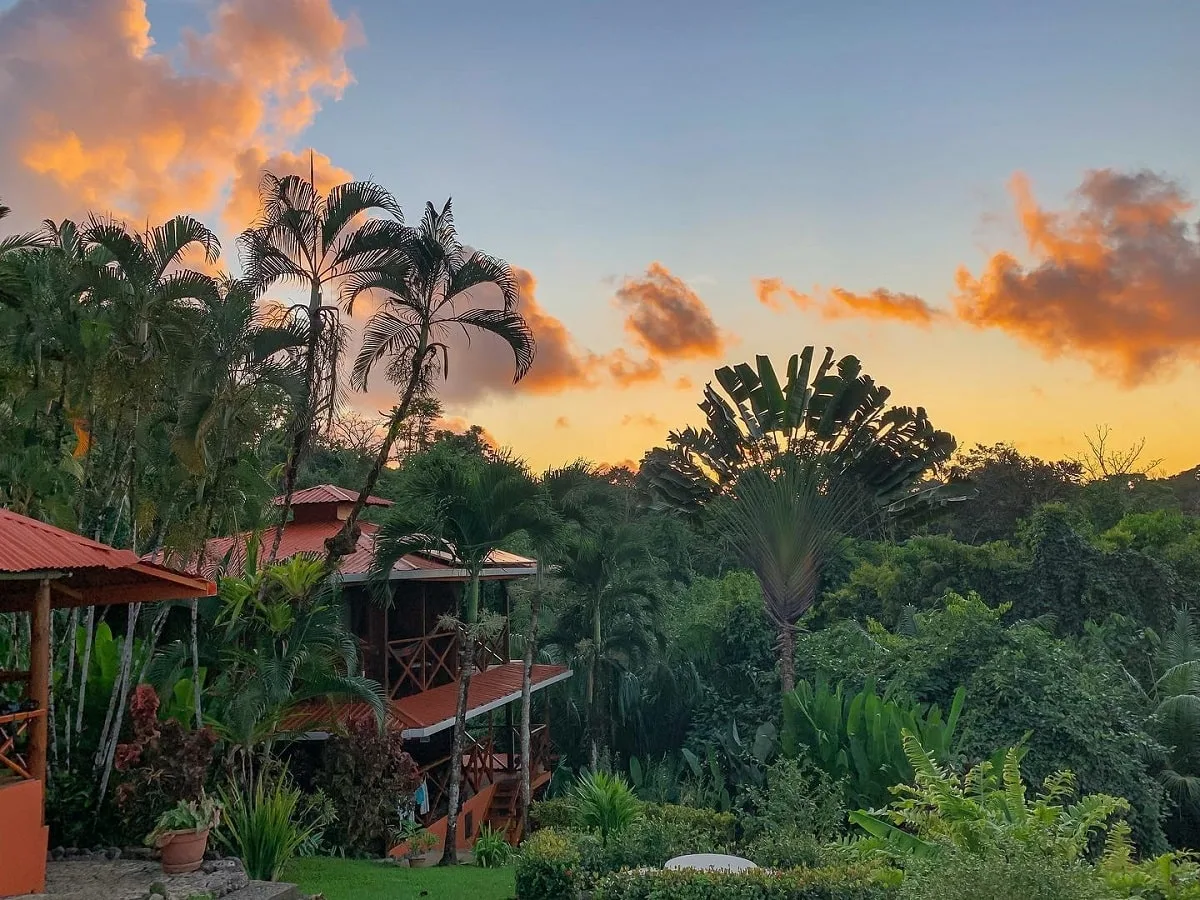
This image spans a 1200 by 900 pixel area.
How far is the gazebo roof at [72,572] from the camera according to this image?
723cm

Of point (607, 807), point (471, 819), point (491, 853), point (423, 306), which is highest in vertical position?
point (423, 306)

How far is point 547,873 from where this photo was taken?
30.8 ft

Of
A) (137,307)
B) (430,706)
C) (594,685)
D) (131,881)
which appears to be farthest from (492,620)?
(594,685)

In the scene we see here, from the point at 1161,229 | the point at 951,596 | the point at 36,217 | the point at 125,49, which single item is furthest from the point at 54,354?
the point at 1161,229

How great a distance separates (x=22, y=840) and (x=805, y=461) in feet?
41.9

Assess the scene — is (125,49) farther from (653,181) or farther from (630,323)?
(630,323)

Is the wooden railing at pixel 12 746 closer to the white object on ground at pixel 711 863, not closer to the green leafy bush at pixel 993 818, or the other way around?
the white object on ground at pixel 711 863

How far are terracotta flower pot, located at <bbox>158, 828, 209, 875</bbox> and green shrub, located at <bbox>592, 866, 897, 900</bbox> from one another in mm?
3905

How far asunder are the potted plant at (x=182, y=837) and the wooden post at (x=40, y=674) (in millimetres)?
1177

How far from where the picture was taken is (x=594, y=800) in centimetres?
1259

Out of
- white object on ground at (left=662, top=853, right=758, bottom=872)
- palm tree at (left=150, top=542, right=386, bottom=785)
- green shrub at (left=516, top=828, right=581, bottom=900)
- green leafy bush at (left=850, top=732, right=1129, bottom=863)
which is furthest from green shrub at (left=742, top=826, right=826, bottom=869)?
palm tree at (left=150, top=542, right=386, bottom=785)

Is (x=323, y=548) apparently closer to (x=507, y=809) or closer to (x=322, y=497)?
(x=322, y=497)

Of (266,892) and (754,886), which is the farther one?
(754,886)

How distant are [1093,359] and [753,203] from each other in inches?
348
